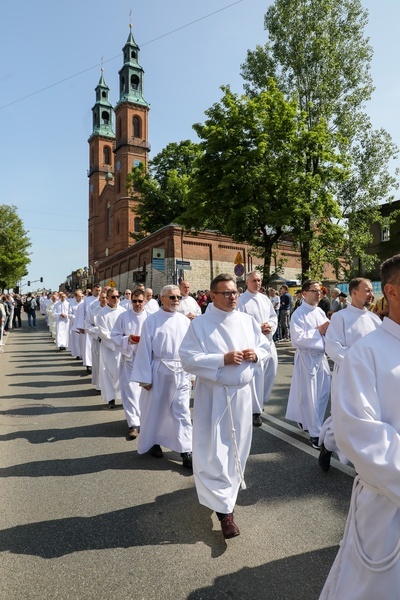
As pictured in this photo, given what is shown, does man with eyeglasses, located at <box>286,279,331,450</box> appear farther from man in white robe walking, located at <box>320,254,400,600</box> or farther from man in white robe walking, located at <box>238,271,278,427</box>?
man in white robe walking, located at <box>320,254,400,600</box>

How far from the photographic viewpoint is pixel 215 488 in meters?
3.65

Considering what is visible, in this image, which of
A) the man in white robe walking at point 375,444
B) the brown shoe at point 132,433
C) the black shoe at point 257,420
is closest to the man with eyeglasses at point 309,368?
the black shoe at point 257,420

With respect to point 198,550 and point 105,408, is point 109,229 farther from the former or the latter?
point 198,550

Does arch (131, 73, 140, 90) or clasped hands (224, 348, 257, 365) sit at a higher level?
arch (131, 73, 140, 90)

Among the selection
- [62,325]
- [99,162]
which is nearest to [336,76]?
[62,325]

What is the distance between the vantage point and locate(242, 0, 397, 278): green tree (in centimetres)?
2333

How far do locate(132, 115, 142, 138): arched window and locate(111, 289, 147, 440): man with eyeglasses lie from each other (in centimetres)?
5849

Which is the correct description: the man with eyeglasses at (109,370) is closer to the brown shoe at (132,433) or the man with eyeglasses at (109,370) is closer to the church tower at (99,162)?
the brown shoe at (132,433)

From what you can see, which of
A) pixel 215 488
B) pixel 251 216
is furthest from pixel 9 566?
pixel 251 216

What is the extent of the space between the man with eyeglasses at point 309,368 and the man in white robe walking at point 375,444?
3920mm

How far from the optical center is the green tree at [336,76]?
23328mm

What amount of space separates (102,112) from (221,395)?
275 feet

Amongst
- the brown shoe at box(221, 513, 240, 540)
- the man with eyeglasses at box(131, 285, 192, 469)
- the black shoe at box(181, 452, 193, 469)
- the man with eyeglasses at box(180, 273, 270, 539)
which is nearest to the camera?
the brown shoe at box(221, 513, 240, 540)

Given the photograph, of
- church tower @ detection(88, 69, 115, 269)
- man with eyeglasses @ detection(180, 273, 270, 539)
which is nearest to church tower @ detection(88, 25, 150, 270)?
church tower @ detection(88, 69, 115, 269)
